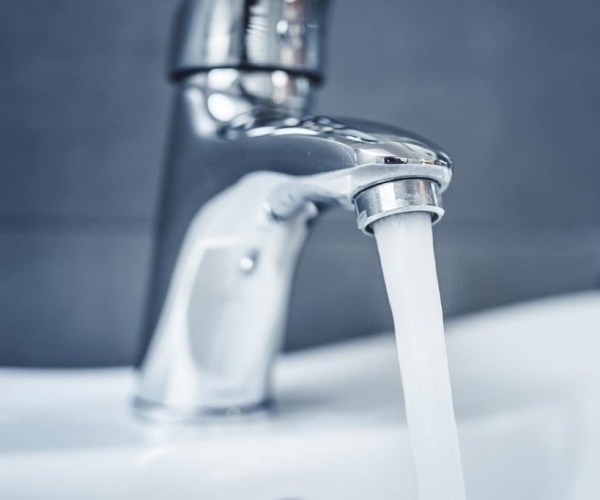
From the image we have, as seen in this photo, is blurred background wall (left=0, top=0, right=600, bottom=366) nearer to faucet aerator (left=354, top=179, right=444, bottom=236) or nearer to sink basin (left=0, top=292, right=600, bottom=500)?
sink basin (left=0, top=292, right=600, bottom=500)

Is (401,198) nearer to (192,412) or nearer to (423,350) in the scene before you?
(423,350)

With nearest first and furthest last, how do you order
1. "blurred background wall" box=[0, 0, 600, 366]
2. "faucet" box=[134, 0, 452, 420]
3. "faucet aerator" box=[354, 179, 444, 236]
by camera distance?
"faucet aerator" box=[354, 179, 444, 236], "faucet" box=[134, 0, 452, 420], "blurred background wall" box=[0, 0, 600, 366]

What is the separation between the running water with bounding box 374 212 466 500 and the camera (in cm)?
28

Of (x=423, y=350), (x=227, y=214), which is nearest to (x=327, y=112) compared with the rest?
(x=227, y=214)

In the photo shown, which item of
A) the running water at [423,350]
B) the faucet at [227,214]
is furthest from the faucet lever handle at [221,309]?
the running water at [423,350]

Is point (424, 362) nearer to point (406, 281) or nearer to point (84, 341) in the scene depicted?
point (406, 281)

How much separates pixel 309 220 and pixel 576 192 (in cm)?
28

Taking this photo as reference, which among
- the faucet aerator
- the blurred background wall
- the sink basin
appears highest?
the blurred background wall

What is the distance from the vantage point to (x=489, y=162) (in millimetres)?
573

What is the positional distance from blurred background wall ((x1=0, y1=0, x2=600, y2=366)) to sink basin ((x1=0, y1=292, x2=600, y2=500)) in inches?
1.6

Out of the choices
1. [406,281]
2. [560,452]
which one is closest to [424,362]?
[406,281]

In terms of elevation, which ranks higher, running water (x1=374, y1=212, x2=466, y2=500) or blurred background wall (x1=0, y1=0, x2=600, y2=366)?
blurred background wall (x1=0, y1=0, x2=600, y2=366)

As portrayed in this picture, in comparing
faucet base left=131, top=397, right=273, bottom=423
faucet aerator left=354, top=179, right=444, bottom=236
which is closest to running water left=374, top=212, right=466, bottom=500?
faucet aerator left=354, top=179, right=444, bottom=236

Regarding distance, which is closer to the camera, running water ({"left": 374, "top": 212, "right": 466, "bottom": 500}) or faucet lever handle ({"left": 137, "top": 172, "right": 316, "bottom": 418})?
running water ({"left": 374, "top": 212, "right": 466, "bottom": 500})
